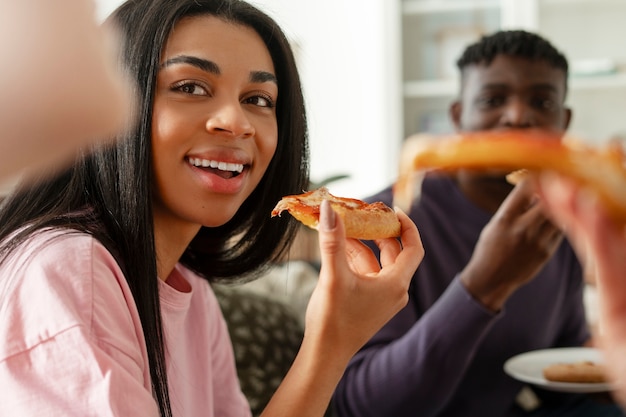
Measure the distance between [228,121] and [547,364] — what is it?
37.5 inches

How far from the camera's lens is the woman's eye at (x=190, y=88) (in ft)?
3.81

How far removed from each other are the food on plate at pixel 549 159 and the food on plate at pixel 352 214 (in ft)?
1.51

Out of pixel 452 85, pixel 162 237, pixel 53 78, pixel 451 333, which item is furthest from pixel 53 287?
pixel 452 85

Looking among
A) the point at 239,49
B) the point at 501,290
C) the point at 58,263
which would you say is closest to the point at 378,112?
the point at 501,290

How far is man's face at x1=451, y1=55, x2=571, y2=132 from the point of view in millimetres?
1956

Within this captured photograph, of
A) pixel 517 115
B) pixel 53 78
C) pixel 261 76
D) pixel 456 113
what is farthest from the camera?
pixel 456 113

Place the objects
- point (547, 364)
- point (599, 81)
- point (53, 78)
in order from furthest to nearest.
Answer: point (599, 81), point (547, 364), point (53, 78)

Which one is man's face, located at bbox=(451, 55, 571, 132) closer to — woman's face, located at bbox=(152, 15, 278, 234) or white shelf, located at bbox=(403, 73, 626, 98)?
woman's face, located at bbox=(152, 15, 278, 234)

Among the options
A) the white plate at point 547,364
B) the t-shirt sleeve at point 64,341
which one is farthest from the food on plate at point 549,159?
the white plate at point 547,364

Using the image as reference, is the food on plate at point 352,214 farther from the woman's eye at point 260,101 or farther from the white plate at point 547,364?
the white plate at point 547,364

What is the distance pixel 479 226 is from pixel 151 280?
108 centimetres

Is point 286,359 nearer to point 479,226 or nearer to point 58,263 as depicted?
point 479,226

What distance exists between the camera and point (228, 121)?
44.7 inches

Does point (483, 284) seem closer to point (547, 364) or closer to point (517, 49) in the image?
point (547, 364)
